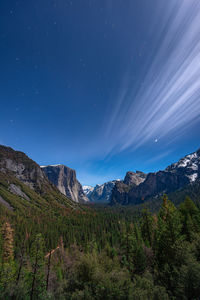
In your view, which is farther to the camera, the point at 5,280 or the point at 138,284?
the point at 5,280

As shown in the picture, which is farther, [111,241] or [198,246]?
[111,241]

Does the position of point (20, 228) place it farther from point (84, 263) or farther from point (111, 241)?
point (84, 263)

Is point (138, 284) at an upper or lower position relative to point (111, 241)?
upper

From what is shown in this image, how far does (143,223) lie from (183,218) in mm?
10406

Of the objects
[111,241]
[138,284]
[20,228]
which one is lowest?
[111,241]

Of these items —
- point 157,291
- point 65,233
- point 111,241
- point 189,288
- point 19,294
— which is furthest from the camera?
point 65,233

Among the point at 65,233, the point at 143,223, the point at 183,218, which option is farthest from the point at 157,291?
the point at 65,233

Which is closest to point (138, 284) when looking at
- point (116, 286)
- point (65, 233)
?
point (116, 286)

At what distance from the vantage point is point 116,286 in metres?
13.1

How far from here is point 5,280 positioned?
26.7m

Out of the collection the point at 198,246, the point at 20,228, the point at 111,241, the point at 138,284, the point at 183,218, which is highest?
the point at 183,218

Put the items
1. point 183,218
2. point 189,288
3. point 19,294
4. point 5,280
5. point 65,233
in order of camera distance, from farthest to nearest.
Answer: point 65,233 < point 183,218 < point 5,280 < point 19,294 < point 189,288

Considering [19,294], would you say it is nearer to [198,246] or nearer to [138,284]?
[138,284]

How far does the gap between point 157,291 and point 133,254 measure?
805 inches
